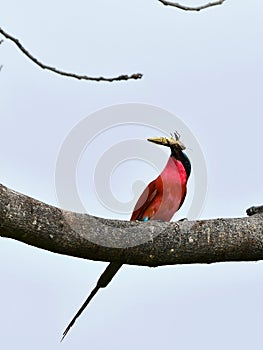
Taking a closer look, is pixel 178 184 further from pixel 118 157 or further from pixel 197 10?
pixel 197 10

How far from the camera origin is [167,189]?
4758 mm

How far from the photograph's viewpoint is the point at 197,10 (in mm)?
2746

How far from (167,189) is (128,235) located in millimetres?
2159

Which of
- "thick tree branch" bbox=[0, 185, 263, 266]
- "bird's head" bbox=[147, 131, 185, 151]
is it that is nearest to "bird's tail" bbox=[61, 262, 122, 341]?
"thick tree branch" bbox=[0, 185, 263, 266]

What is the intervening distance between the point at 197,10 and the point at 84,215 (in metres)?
0.94

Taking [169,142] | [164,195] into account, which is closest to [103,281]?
[164,195]

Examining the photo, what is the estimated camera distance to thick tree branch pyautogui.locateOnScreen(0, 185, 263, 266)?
2447mm

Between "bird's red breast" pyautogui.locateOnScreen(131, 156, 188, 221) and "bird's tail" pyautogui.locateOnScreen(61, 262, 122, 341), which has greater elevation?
"bird's red breast" pyautogui.locateOnScreen(131, 156, 188, 221)

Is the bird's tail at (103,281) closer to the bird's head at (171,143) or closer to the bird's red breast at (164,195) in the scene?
the bird's red breast at (164,195)

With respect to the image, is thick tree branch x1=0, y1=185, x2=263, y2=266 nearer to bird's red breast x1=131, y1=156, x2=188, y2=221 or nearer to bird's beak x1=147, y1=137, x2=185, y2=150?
bird's red breast x1=131, y1=156, x2=188, y2=221

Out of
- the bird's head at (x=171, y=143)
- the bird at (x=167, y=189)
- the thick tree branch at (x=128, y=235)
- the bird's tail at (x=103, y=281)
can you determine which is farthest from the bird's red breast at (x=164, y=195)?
the thick tree branch at (x=128, y=235)

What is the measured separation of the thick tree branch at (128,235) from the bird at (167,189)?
1712 mm

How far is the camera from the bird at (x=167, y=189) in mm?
4609

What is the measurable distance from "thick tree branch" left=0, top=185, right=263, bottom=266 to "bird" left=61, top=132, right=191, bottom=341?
1.71 m
